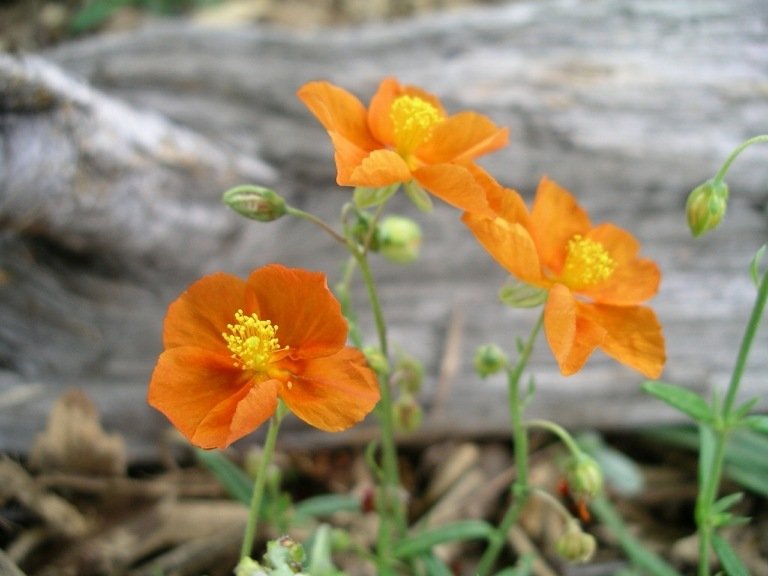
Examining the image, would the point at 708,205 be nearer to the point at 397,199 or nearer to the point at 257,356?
the point at 257,356

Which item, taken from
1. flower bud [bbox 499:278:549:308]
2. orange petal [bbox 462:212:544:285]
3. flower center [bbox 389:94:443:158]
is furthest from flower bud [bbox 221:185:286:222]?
flower bud [bbox 499:278:549:308]

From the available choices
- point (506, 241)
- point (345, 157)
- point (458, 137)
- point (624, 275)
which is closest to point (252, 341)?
point (345, 157)

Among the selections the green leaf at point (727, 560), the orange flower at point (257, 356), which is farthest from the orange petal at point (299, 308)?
the green leaf at point (727, 560)

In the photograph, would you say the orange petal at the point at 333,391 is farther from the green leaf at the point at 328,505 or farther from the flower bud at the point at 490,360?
the green leaf at the point at 328,505

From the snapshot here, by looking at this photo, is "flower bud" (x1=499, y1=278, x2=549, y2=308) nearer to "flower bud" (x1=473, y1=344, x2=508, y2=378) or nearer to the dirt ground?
"flower bud" (x1=473, y1=344, x2=508, y2=378)

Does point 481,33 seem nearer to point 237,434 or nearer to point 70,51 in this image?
point 70,51
